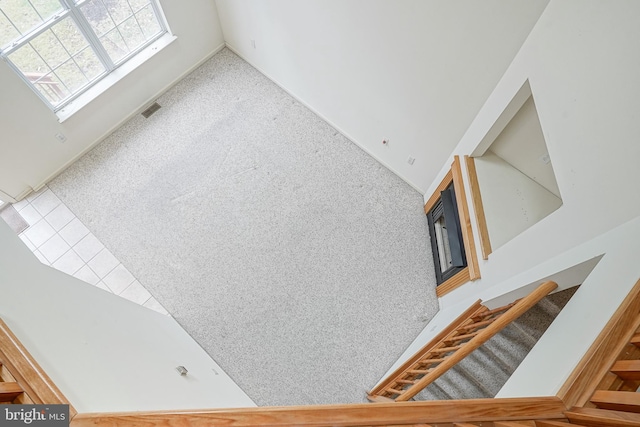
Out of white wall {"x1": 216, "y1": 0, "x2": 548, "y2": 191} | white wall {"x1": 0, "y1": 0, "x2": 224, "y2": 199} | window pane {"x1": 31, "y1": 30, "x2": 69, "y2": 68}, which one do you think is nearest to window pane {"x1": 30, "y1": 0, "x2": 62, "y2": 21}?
window pane {"x1": 31, "y1": 30, "x2": 69, "y2": 68}

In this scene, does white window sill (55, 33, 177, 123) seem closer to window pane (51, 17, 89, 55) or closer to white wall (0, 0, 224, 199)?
A: white wall (0, 0, 224, 199)

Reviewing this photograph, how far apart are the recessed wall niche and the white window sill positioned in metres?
3.34

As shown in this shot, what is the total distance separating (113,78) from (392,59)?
9.09 ft

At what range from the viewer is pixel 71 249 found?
3684 millimetres

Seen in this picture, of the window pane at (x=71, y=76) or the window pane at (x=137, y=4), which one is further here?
the window pane at (x=137, y=4)

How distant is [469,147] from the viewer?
9.65 ft

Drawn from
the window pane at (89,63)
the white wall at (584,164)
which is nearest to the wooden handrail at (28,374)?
the white wall at (584,164)

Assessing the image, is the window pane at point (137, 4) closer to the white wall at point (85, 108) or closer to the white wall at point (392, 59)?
the white wall at point (85, 108)

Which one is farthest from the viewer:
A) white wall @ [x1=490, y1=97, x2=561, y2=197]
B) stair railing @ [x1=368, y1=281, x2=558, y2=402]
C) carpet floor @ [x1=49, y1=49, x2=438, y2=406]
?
carpet floor @ [x1=49, y1=49, x2=438, y2=406]

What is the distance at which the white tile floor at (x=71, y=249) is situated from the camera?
11.7ft

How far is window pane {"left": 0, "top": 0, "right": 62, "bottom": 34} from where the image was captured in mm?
3182

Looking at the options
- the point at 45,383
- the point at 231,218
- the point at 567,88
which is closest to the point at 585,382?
the point at 567,88

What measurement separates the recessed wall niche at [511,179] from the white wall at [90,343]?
201 cm

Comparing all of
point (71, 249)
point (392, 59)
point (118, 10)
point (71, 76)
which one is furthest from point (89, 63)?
point (392, 59)
